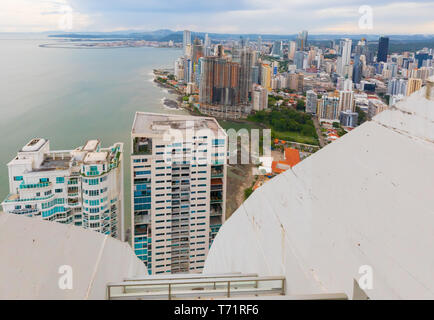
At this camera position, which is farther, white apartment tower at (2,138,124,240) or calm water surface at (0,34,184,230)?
calm water surface at (0,34,184,230)

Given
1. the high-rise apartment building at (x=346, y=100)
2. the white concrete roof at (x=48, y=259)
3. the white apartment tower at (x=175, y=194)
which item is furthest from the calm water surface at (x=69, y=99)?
the high-rise apartment building at (x=346, y=100)

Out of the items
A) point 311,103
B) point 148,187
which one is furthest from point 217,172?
point 311,103

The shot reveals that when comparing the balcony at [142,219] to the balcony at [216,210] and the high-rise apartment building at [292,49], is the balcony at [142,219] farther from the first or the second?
the high-rise apartment building at [292,49]

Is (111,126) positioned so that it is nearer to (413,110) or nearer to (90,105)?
(90,105)

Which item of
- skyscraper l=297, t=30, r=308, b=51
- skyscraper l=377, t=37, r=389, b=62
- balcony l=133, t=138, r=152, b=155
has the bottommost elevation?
balcony l=133, t=138, r=152, b=155

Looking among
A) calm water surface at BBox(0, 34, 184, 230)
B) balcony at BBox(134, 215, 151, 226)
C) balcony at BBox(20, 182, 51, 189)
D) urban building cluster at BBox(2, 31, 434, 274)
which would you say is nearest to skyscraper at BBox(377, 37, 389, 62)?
calm water surface at BBox(0, 34, 184, 230)

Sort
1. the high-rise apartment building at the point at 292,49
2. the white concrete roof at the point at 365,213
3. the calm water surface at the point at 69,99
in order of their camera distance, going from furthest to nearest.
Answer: the high-rise apartment building at the point at 292,49 < the calm water surface at the point at 69,99 < the white concrete roof at the point at 365,213

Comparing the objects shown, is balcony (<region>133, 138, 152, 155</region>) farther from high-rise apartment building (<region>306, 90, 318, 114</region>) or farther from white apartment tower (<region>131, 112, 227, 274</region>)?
high-rise apartment building (<region>306, 90, 318, 114</region>)
